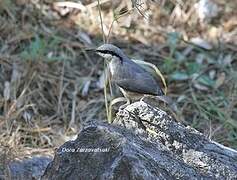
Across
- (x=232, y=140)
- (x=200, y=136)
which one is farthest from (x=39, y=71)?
(x=200, y=136)

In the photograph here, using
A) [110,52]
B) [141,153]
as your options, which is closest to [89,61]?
[110,52]

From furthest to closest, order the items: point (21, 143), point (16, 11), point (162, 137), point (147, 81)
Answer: point (16, 11) < point (21, 143) < point (147, 81) < point (162, 137)

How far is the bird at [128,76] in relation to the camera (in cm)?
396

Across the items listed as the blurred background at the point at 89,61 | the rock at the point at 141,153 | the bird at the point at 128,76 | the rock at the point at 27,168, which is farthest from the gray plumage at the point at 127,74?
the blurred background at the point at 89,61

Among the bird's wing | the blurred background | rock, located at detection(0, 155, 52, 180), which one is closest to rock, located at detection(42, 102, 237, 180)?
the bird's wing

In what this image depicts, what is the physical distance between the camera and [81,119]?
214 inches

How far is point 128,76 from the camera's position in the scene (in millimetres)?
3984

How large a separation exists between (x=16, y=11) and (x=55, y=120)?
61.0 inches

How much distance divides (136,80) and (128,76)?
0.21 ft

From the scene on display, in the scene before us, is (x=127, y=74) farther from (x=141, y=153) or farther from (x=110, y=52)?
(x=141, y=153)

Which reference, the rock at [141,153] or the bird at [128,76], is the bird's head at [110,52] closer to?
the bird at [128,76]

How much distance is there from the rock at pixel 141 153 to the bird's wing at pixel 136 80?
62cm

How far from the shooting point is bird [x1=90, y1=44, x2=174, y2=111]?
3.96 m

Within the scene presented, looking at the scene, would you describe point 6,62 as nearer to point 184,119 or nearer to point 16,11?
point 16,11
